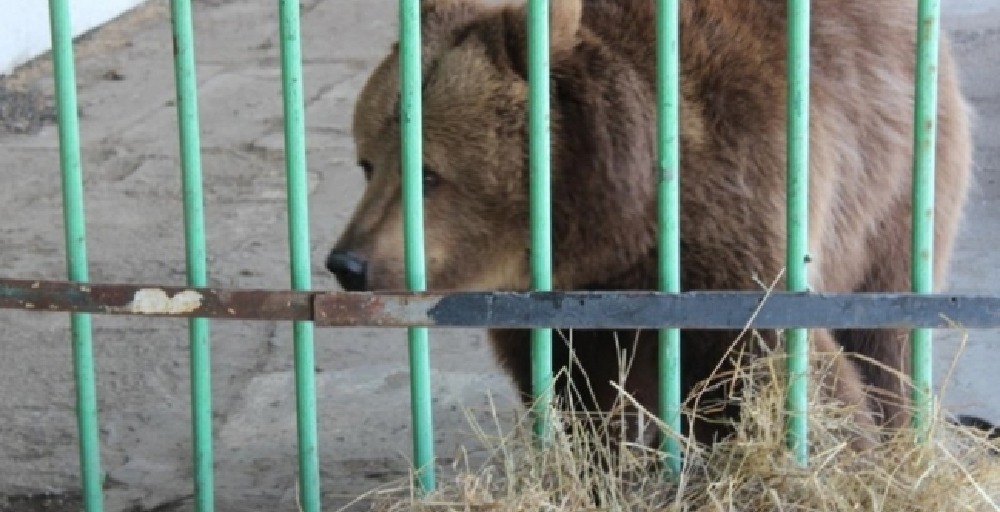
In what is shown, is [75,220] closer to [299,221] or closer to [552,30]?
[299,221]

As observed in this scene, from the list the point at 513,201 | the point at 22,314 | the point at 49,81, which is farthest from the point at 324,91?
the point at 513,201

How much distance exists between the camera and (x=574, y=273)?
3217 mm

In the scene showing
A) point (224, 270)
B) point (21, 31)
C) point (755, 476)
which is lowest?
point (755, 476)

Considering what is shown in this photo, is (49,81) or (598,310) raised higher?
(49,81)

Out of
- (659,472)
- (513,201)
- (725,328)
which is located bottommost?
(659,472)

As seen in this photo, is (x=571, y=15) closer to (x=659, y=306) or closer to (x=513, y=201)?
(x=513, y=201)

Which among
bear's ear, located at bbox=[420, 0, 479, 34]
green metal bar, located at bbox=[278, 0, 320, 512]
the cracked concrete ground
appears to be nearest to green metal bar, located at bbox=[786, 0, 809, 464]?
the cracked concrete ground

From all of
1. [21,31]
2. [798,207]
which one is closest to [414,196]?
[798,207]

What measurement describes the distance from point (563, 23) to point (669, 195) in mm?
444

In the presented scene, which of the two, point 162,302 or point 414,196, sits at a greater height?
point 414,196

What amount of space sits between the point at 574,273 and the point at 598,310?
1.24ft

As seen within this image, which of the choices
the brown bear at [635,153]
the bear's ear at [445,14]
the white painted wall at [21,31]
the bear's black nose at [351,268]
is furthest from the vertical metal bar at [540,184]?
the white painted wall at [21,31]


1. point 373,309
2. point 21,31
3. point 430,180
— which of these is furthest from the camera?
point 21,31

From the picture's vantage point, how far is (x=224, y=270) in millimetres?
5750
